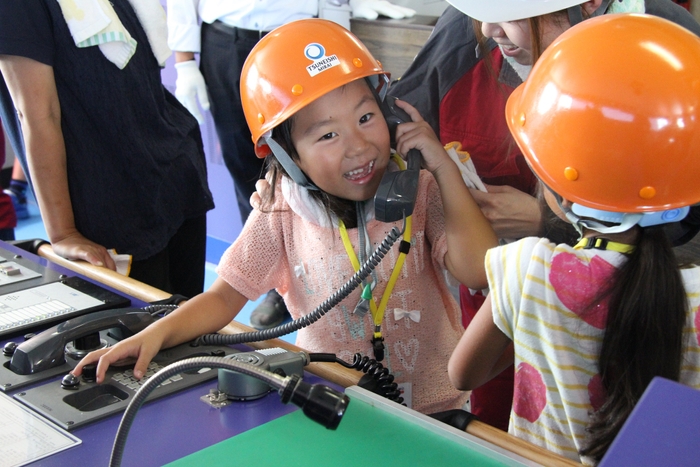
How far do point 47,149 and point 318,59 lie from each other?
0.89m

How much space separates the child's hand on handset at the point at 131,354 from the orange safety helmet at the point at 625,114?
29.4 inches

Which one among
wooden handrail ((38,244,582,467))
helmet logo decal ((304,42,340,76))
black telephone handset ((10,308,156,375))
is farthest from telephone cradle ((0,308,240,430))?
helmet logo decal ((304,42,340,76))

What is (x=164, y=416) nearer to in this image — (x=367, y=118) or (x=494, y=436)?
(x=494, y=436)

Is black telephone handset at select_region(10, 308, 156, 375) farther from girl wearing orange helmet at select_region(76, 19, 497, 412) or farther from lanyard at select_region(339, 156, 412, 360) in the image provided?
lanyard at select_region(339, 156, 412, 360)

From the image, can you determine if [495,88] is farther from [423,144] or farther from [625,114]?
[625,114]

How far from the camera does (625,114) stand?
0.96 m

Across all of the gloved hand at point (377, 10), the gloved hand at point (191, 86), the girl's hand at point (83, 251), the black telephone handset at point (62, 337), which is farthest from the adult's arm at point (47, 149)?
the gloved hand at point (377, 10)

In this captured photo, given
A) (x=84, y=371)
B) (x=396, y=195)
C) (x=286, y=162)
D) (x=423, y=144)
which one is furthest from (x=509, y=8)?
(x=84, y=371)

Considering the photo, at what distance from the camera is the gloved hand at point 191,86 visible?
3260mm

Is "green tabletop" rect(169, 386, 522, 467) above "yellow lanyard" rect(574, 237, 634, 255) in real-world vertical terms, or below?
below

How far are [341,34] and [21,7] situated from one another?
836mm

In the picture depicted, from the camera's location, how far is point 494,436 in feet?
3.23

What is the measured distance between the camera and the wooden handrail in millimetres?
940

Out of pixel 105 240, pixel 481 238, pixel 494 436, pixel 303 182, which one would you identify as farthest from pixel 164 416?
pixel 105 240
